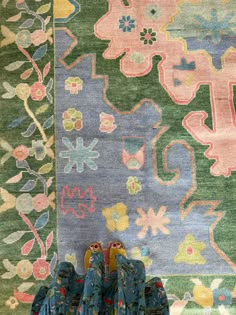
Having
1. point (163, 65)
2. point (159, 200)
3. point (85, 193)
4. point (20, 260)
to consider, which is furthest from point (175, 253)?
point (163, 65)

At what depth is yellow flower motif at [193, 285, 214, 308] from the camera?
1314mm

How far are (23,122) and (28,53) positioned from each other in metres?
0.23

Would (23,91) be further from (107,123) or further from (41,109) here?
(107,123)

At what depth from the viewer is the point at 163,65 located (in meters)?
1.41

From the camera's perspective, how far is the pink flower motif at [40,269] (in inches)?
52.1

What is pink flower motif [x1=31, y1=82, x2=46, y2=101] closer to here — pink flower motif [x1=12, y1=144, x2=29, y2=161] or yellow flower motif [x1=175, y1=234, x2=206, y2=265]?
pink flower motif [x1=12, y1=144, x2=29, y2=161]

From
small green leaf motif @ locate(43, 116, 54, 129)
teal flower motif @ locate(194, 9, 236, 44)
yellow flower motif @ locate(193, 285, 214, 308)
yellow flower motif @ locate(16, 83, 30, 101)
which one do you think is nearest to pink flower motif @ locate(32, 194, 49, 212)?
small green leaf motif @ locate(43, 116, 54, 129)

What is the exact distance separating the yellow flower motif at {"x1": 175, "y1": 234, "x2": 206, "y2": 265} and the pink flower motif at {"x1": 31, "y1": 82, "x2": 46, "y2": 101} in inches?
25.6

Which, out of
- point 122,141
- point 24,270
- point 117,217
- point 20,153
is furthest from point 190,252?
point 20,153

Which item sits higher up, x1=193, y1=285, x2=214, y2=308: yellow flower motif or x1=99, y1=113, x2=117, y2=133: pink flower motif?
x1=99, y1=113, x2=117, y2=133: pink flower motif

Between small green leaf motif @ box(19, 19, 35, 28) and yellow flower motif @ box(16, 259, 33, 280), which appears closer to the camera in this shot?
yellow flower motif @ box(16, 259, 33, 280)

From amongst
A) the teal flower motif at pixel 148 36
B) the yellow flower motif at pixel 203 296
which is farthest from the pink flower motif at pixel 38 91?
the yellow flower motif at pixel 203 296

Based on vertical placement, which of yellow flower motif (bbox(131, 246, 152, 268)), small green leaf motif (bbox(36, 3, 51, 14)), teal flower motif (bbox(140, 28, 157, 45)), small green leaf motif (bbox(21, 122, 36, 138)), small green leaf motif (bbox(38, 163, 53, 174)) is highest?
small green leaf motif (bbox(36, 3, 51, 14))

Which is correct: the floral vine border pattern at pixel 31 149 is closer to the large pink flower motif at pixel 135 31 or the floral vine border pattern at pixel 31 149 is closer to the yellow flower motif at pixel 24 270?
the yellow flower motif at pixel 24 270
